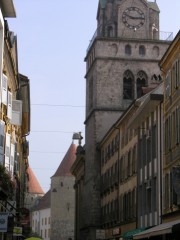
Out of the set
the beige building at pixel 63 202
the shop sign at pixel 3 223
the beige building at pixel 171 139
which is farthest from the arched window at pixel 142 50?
the beige building at pixel 63 202

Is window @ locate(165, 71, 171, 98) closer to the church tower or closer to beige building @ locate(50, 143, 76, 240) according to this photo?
the church tower

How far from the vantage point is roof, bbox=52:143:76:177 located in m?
135

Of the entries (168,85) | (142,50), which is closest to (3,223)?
(168,85)

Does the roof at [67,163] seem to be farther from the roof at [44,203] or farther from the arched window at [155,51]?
the arched window at [155,51]

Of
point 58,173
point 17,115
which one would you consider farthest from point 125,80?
point 58,173

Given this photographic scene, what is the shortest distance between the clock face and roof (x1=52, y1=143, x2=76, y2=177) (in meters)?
66.2

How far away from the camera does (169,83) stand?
1377 inches

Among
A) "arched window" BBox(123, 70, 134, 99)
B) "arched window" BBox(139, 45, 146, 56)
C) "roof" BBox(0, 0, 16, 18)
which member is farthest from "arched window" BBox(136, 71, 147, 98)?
"roof" BBox(0, 0, 16, 18)

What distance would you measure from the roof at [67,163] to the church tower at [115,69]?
61.4 meters

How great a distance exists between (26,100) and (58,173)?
89032 mm

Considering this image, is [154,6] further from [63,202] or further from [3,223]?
[63,202]

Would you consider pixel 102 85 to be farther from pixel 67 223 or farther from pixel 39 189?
pixel 39 189

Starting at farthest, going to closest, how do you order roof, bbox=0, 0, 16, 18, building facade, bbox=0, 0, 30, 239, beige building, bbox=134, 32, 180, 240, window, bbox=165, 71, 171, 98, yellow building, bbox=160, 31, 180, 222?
window, bbox=165, 71, 171, 98 < yellow building, bbox=160, 31, 180, 222 < beige building, bbox=134, 32, 180, 240 < roof, bbox=0, 0, 16, 18 < building facade, bbox=0, 0, 30, 239

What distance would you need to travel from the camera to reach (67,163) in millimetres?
137625
